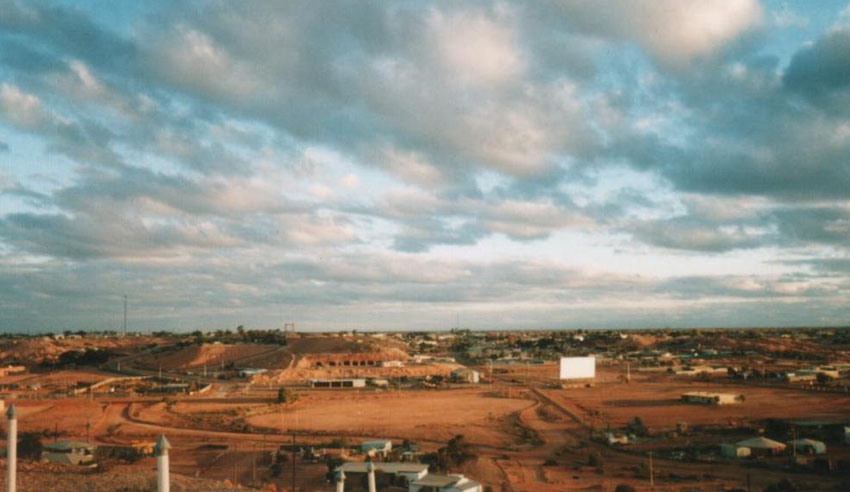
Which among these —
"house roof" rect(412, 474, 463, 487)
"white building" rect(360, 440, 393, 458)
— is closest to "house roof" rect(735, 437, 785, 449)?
"house roof" rect(412, 474, 463, 487)

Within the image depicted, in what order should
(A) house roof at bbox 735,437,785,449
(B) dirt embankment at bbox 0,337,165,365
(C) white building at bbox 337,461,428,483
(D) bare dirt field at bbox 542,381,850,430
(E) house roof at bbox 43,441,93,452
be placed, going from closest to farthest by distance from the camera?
(C) white building at bbox 337,461,428,483, (E) house roof at bbox 43,441,93,452, (A) house roof at bbox 735,437,785,449, (D) bare dirt field at bbox 542,381,850,430, (B) dirt embankment at bbox 0,337,165,365

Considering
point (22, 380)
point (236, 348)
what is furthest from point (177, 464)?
point (236, 348)

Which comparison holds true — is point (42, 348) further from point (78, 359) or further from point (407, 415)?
point (407, 415)

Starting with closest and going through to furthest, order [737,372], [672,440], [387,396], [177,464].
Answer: [177,464] < [672,440] < [387,396] < [737,372]

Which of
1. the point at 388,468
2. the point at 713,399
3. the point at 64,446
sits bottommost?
the point at 713,399

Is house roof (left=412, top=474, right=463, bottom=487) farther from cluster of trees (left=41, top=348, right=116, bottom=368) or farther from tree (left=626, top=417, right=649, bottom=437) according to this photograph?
cluster of trees (left=41, top=348, right=116, bottom=368)

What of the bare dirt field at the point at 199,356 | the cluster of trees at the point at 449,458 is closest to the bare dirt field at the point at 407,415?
the cluster of trees at the point at 449,458

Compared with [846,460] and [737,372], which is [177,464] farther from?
[737,372]

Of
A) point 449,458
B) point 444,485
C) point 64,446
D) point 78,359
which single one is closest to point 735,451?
point 449,458
